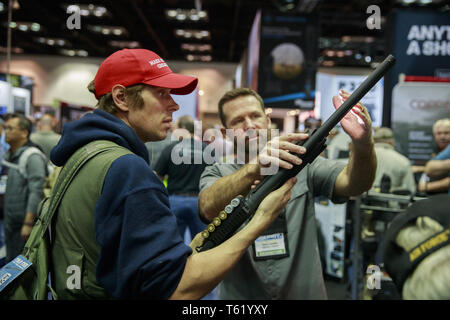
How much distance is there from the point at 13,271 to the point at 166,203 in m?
0.47

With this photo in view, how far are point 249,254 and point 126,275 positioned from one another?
79 centimetres

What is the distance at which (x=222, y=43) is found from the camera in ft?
48.1

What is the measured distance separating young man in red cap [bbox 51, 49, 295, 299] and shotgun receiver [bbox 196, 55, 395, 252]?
0.12 ft

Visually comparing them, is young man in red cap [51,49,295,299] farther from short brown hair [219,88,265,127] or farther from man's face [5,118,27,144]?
man's face [5,118,27,144]

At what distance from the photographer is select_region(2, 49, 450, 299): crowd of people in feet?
2.75

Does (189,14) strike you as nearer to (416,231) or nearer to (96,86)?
(96,86)

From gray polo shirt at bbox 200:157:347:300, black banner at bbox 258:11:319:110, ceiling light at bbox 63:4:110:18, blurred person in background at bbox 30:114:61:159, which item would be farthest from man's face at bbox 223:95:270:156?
ceiling light at bbox 63:4:110:18

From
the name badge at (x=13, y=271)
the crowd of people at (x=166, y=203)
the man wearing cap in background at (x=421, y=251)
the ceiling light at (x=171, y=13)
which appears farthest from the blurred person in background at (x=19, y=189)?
the ceiling light at (x=171, y=13)

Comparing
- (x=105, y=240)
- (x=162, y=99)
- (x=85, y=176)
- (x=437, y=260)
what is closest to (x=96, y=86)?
(x=162, y=99)

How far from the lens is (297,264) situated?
152 centimetres

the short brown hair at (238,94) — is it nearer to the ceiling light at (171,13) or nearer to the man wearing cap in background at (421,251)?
the man wearing cap in background at (421,251)

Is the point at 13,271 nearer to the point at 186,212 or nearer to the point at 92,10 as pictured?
the point at 186,212

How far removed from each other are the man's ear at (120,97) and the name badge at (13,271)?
0.52 m

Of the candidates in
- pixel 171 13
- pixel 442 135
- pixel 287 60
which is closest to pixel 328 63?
pixel 171 13
